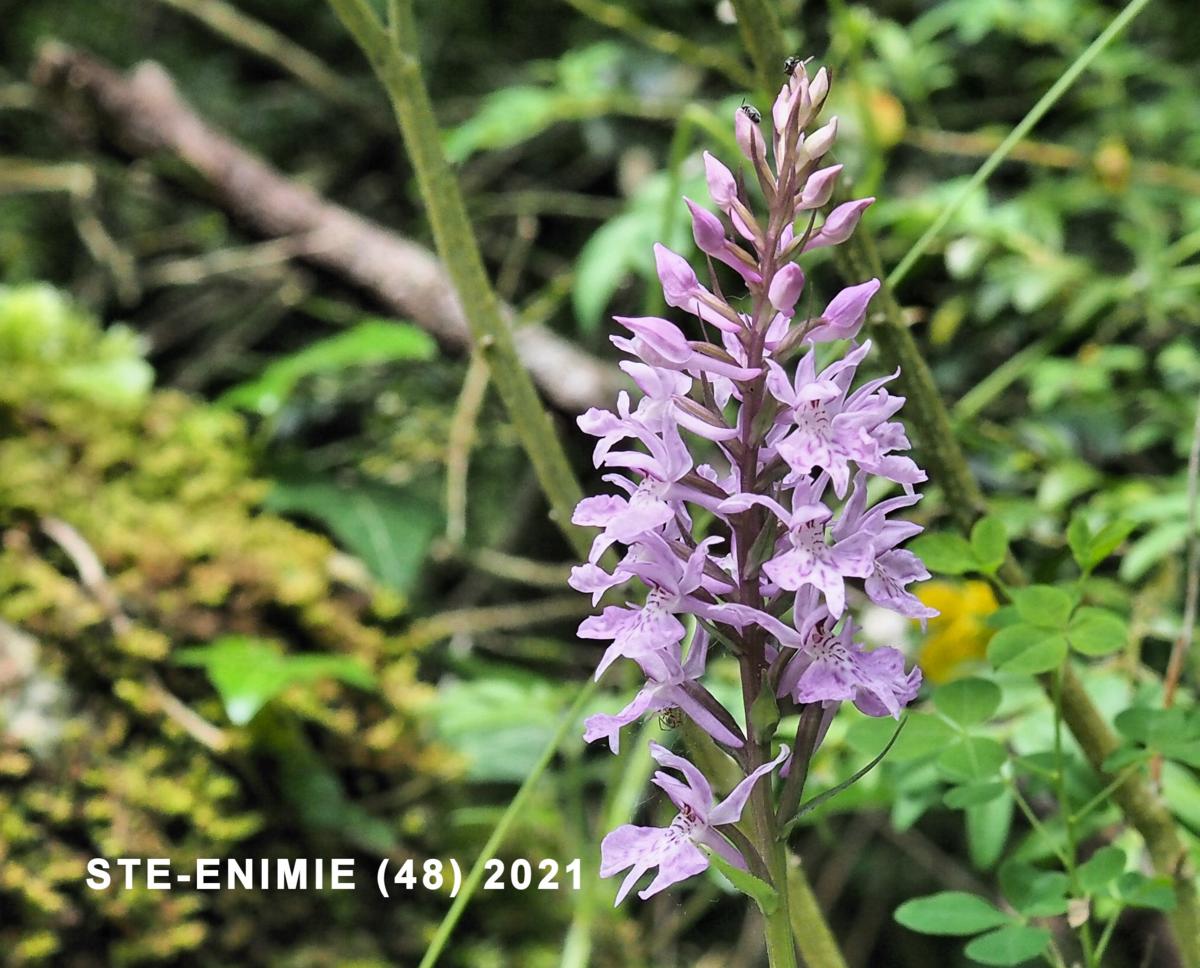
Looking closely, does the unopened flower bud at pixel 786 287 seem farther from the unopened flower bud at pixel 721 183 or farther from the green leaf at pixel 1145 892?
the green leaf at pixel 1145 892

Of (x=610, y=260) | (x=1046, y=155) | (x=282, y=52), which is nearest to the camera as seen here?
(x=610, y=260)

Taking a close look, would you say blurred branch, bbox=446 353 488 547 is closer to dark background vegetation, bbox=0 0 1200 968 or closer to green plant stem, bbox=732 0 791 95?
dark background vegetation, bbox=0 0 1200 968

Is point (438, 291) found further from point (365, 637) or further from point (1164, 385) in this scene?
point (1164, 385)

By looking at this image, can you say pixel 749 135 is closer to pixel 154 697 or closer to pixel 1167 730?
pixel 1167 730

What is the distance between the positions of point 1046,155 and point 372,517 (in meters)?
1.24

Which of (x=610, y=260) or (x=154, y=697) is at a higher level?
(x=610, y=260)

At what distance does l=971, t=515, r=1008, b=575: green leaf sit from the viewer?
829 millimetres

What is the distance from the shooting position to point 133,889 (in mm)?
1369

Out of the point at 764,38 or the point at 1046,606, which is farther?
the point at 764,38

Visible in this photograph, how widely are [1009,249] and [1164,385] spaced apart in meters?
0.31

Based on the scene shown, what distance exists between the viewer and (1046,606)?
784 mm

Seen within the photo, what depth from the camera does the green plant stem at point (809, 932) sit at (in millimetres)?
833

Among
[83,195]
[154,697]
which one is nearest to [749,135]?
[154,697]

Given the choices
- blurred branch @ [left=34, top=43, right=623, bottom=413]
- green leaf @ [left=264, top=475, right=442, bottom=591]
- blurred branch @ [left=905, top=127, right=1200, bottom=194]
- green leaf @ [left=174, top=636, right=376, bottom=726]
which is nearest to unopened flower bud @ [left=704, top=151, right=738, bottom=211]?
green leaf @ [left=174, top=636, right=376, bottom=726]
